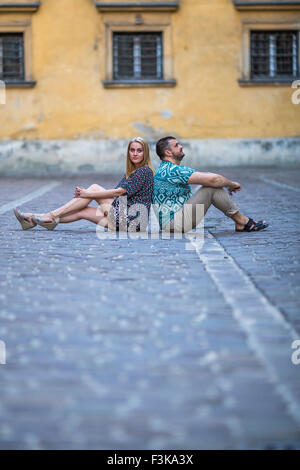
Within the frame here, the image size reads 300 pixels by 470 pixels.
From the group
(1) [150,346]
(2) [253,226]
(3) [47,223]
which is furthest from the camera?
(3) [47,223]

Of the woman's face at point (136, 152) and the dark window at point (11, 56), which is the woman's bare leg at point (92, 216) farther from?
the dark window at point (11, 56)

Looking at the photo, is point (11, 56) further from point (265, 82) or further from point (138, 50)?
point (265, 82)

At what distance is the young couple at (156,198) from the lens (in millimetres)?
8055

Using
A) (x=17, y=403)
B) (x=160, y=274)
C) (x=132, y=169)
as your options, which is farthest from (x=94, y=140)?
(x=17, y=403)

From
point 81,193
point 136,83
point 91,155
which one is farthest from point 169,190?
point 91,155

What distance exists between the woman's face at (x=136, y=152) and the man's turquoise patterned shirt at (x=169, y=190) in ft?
0.91

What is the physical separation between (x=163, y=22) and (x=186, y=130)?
8.76 ft

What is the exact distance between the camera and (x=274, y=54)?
816 inches

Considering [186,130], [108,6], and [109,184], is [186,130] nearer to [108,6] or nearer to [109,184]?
[108,6]

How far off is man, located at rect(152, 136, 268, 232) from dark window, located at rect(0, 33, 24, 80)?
1335 cm

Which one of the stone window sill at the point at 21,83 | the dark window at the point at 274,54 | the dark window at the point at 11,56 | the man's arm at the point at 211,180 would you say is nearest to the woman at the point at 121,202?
the man's arm at the point at 211,180

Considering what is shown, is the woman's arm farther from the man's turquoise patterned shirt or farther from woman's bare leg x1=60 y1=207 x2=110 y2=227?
woman's bare leg x1=60 y1=207 x2=110 y2=227

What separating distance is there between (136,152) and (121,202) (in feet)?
1.75

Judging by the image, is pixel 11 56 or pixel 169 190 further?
pixel 11 56
